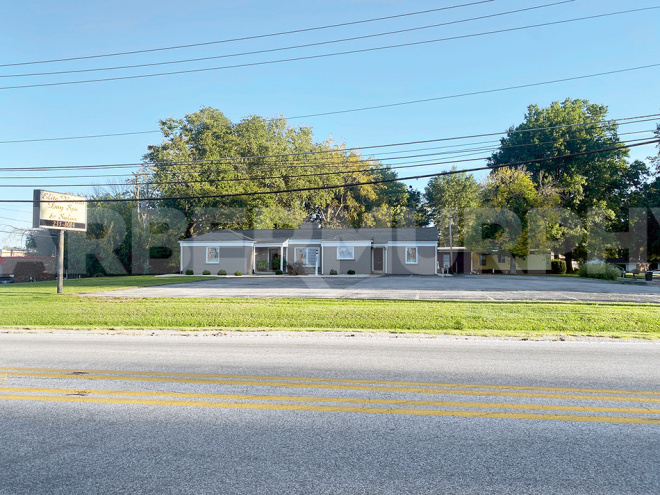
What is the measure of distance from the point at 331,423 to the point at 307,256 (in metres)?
34.5

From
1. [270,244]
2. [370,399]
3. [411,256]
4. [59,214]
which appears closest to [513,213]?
[411,256]

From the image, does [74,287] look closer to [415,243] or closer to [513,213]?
[415,243]

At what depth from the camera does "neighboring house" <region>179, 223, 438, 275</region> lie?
124 feet

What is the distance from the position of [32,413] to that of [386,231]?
3699cm

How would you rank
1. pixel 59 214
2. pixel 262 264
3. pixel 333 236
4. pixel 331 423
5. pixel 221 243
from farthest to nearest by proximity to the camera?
pixel 262 264, pixel 333 236, pixel 221 243, pixel 59 214, pixel 331 423

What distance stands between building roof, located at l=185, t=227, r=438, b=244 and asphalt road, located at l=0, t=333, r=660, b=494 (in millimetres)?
29720

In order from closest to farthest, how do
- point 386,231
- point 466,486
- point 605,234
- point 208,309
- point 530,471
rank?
1. point 466,486
2. point 530,471
3. point 208,309
4. point 386,231
5. point 605,234

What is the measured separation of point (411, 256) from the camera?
38062 mm

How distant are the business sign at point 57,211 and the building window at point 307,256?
18.8 m

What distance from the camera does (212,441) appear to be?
4.50m

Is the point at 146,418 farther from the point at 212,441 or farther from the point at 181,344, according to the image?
the point at 181,344

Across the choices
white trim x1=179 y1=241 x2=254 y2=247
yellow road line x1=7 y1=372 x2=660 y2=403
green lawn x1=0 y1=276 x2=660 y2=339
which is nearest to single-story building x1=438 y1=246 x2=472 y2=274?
white trim x1=179 y1=241 x2=254 y2=247

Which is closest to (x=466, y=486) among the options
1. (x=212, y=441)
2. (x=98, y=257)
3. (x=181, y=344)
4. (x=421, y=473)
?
(x=421, y=473)

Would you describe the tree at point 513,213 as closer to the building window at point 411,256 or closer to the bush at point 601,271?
the bush at point 601,271
